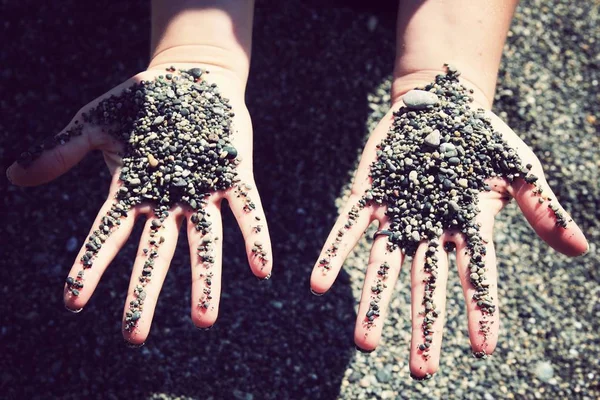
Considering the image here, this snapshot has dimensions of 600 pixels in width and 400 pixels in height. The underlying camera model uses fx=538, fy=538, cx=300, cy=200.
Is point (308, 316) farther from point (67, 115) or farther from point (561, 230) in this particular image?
point (67, 115)

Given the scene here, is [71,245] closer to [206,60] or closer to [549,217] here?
[206,60]

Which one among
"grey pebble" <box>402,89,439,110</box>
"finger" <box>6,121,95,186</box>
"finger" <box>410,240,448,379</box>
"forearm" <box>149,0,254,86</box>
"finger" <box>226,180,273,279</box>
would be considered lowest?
"finger" <box>410,240,448,379</box>

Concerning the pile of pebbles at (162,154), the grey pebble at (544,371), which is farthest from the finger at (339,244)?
the grey pebble at (544,371)

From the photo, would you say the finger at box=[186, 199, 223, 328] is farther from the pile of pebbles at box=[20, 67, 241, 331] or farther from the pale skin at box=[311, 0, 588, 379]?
the pale skin at box=[311, 0, 588, 379]

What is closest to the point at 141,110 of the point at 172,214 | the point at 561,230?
the point at 172,214

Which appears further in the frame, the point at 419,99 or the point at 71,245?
the point at 71,245

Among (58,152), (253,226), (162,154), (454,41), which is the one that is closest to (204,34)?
(162,154)

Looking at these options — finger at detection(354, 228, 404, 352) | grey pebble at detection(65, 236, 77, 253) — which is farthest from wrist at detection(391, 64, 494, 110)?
grey pebble at detection(65, 236, 77, 253)
